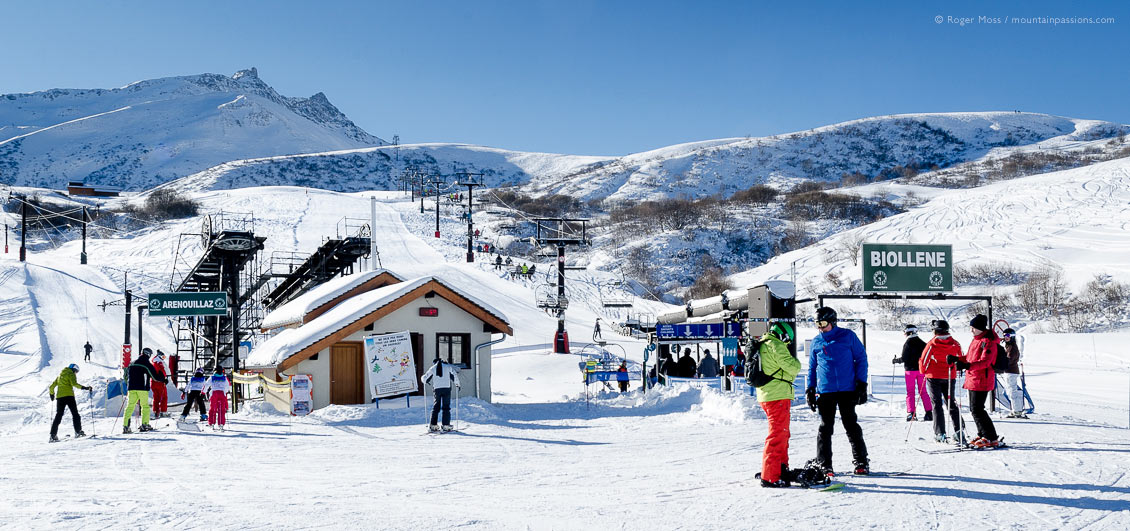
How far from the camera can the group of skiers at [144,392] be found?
14.3 meters

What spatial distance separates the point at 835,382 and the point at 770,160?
147796 millimetres

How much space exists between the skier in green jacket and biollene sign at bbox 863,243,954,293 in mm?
9533

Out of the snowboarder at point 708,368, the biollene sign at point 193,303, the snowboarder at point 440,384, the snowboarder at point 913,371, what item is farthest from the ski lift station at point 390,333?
the snowboarder at point 913,371

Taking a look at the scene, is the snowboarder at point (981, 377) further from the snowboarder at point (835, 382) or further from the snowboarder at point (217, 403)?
the snowboarder at point (217, 403)

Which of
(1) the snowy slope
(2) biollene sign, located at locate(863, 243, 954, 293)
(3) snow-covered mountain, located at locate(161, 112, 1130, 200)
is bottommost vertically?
(1) the snowy slope

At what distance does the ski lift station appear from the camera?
1912cm

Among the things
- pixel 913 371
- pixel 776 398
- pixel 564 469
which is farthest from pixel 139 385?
pixel 913 371

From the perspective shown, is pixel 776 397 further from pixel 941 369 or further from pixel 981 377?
pixel 981 377

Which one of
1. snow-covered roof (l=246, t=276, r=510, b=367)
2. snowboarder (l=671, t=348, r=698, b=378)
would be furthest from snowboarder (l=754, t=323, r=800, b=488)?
snowboarder (l=671, t=348, r=698, b=378)

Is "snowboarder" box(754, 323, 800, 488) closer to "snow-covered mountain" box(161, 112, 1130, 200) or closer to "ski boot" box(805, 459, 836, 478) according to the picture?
"ski boot" box(805, 459, 836, 478)

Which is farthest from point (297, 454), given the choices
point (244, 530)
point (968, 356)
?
point (968, 356)

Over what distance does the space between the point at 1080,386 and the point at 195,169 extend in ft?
596

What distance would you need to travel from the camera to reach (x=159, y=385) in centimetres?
1752

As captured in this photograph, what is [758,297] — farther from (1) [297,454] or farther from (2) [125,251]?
(2) [125,251]
